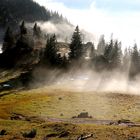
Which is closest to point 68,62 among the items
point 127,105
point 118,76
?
point 118,76

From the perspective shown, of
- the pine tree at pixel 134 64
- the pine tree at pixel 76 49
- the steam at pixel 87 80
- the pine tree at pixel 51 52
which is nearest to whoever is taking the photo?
the steam at pixel 87 80

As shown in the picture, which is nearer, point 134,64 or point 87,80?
point 87,80

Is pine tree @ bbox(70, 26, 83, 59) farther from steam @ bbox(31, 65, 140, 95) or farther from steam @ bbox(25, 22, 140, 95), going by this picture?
steam @ bbox(31, 65, 140, 95)

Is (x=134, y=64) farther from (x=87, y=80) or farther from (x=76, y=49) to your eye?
(x=87, y=80)

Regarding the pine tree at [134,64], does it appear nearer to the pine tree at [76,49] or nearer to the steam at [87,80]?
the steam at [87,80]

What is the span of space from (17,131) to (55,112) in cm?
3269

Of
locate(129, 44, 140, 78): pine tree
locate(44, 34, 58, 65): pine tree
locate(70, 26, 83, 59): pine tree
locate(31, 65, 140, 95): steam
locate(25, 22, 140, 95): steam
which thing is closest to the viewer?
locate(31, 65, 140, 95): steam

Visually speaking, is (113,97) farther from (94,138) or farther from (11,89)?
(94,138)

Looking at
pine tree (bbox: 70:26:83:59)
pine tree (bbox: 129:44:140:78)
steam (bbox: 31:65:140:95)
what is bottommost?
steam (bbox: 31:65:140:95)

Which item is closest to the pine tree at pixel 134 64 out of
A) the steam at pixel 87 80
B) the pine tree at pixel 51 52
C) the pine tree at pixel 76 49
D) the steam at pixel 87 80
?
the steam at pixel 87 80

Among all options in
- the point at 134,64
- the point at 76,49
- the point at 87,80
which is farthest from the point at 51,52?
the point at 134,64

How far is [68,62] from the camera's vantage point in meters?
177

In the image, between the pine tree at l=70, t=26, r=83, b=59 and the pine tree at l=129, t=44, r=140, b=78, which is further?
the pine tree at l=70, t=26, r=83, b=59

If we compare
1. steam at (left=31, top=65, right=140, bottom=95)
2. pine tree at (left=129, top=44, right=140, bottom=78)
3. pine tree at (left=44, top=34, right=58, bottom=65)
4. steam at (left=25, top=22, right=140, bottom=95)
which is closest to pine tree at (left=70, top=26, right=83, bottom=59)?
steam at (left=25, top=22, right=140, bottom=95)
